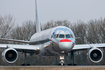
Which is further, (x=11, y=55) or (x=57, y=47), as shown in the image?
(x=11, y=55)

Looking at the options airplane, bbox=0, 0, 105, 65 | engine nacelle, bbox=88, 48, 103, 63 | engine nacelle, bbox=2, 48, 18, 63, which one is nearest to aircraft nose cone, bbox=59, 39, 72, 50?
airplane, bbox=0, 0, 105, 65

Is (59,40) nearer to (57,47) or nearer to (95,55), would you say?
(57,47)

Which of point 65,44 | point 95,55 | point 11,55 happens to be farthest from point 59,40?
point 11,55

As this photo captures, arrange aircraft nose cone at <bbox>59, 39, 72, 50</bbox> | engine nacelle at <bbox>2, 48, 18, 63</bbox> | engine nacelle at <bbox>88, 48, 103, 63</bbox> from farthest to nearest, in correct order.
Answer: engine nacelle at <bbox>88, 48, 103, 63</bbox>, engine nacelle at <bbox>2, 48, 18, 63</bbox>, aircraft nose cone at <bbox>59, 39, 72, 50</bbox>

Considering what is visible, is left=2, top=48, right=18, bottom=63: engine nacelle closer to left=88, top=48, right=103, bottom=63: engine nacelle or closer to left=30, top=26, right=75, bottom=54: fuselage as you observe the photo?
left=30, top=26, right=75, bottom=54: fuselage

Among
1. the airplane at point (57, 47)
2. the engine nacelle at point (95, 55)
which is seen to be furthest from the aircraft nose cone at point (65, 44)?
the engine nacelle at point (95, 55)

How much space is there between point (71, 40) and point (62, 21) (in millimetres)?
42853

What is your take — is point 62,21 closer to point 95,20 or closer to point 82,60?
point 95,20

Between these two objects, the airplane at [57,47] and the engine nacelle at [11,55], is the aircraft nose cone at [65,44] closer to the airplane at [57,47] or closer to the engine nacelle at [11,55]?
the airplane at [57,47]

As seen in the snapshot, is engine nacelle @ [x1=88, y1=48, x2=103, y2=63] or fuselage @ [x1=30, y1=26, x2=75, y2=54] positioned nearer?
fuselage @ [x1=30, y1=26, x2=75, y2=54]

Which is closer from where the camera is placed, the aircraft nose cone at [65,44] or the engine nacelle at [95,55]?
the aircraft nose cone at [65,44]

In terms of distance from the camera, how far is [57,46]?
2241 cm

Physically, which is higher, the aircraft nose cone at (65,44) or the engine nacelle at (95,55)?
the aircraft nose cone at (65,44)

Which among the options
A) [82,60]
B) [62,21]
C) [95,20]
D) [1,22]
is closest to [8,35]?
[1,22]
